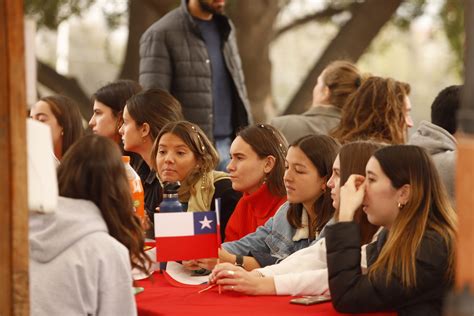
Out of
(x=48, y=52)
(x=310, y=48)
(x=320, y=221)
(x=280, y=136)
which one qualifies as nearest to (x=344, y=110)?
(x=280, y=136)

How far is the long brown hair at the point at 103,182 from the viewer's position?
4066mm

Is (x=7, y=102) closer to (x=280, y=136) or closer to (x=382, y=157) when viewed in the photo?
(x=382, y=157)

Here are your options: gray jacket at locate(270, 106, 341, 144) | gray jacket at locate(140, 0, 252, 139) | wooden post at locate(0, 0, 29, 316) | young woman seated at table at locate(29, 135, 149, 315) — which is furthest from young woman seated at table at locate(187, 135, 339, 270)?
gray jacket at locate(140, 0, 252, 139)

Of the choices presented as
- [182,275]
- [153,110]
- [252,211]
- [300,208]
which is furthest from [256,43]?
[182,275]

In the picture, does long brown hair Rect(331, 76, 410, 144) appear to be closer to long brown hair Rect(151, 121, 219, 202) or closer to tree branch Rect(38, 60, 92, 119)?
long brown hair Rect(151, 121, 219, 202)

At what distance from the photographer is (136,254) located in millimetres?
4227

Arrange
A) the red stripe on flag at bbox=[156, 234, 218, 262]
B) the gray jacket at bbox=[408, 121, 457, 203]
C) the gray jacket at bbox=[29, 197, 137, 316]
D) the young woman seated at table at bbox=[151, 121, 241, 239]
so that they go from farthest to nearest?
1. the young woman seated at table at bbox=[151, 121, 241, 239]
2. the gray jacket at bbox=[408, 121, 457, 203]
3. the red stripe on flag at bbox=[156, 234, 218, 262]
4. the gray jacket at bbox=[29, 197, 137, 316]

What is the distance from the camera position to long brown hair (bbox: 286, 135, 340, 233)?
16.8 feet

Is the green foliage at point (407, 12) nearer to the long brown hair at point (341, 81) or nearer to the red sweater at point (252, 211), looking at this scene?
the long brown hair at point (341, 81)

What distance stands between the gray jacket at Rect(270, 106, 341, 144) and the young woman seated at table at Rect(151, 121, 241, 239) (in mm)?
1484

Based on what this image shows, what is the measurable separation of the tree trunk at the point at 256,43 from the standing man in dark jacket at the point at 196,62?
3.89m

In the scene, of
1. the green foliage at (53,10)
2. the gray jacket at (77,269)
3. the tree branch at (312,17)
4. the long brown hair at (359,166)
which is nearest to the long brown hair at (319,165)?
the long brown hair at (359,166)

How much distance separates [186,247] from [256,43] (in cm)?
764

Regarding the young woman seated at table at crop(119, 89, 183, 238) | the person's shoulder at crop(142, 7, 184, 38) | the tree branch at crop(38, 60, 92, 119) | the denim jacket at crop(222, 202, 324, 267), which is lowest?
the denim jacket at crop(222, 202, 324, 267)
